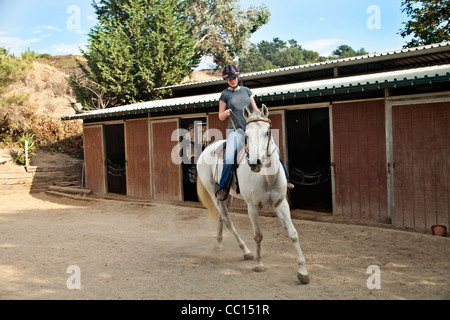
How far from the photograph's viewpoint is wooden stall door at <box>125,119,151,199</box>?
11867mm

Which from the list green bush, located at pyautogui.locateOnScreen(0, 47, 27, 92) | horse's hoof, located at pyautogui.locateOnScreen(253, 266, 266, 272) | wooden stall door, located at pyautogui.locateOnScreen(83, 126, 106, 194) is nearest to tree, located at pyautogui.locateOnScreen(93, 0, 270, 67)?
green bush, located at pyautogui.locateOnScreen(0, 47, 27, 92)

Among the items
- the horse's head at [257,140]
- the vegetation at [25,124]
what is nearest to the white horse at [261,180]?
the horse's head at [257,140]

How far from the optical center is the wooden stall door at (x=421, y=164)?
634 centimetres

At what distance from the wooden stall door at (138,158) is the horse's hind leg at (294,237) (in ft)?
26.2

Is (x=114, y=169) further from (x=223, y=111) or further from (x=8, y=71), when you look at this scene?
(x=8, y=71)

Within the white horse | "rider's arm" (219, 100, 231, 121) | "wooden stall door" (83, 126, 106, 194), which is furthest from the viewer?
"wooden stall door" (83, 126, 106, 194)

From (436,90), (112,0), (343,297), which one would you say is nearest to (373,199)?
(436,90)

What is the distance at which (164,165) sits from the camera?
11344 mm

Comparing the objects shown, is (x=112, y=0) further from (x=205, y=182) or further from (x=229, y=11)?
(x=205, y=182)

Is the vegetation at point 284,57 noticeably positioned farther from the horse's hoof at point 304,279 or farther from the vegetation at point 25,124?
the horse's hoof at point 304,279

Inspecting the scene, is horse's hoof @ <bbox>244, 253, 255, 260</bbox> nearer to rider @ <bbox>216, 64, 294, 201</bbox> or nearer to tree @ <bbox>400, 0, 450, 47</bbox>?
rider @ <bbox>216, 64, 294, 201</bbox>

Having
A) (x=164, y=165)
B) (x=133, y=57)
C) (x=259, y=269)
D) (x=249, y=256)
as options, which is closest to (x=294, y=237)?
(x=259, y=269)

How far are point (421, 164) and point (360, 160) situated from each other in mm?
1214

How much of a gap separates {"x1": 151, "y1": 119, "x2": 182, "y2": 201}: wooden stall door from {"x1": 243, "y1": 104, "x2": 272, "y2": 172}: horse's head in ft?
23.0
